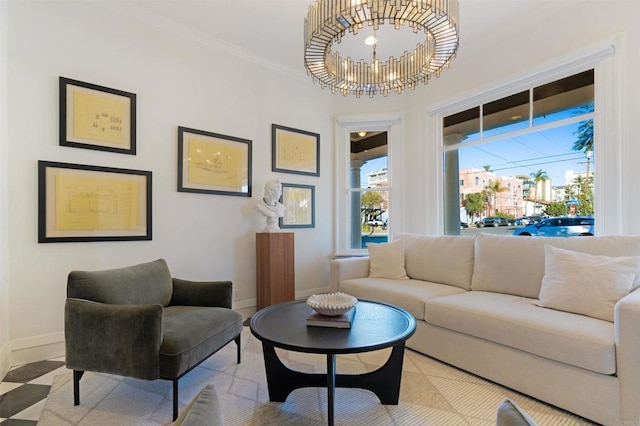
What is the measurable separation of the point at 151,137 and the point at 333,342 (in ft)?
8.28

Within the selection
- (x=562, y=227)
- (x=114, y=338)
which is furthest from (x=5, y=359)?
(x=562, y=227)

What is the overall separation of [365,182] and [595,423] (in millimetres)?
3248

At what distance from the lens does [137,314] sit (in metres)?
1.68

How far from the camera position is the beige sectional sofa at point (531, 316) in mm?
1565

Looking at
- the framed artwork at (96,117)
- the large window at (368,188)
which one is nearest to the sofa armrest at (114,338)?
the framed artwork at (96,117)

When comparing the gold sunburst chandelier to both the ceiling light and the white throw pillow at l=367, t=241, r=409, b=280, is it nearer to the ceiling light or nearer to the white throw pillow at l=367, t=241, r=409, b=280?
the ceiling light

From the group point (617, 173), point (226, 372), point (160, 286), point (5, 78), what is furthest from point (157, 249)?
point (617, 173)

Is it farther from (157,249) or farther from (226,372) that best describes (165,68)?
(226,372)

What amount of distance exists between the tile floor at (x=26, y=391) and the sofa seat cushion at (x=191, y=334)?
2.50ft

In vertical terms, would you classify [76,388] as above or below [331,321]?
below

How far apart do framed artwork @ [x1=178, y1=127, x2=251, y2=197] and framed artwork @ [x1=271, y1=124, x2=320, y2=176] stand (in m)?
0.36

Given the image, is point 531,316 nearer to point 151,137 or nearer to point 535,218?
point 535,218

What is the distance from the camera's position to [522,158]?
10.7 ft

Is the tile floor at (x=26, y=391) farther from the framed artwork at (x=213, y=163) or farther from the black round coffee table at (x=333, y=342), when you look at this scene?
the framed artwork at (x=213, y=163)
